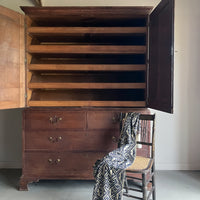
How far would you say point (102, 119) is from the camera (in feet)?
7.53

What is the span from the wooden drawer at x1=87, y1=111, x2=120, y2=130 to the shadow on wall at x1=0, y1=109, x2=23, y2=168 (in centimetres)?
119

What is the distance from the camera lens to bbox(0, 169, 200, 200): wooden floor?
221cm

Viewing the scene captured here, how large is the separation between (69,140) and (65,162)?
25cm

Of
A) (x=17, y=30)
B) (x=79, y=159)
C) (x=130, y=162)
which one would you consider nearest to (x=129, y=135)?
(x=130, y=162)

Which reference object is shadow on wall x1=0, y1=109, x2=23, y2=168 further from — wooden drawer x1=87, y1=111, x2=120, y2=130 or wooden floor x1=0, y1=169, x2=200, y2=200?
wooden drawer x1=87, y1=111, x2=120, y2=130

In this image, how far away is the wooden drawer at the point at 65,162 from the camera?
229 centimetres

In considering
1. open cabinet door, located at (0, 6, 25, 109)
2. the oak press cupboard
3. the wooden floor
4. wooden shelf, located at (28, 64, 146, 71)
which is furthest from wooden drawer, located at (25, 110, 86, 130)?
the wooden floor

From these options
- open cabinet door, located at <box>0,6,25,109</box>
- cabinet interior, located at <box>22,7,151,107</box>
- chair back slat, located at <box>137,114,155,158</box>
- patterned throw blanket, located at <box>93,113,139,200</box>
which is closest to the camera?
patterned throw blanket, located at <box>93,113,139,200</box>

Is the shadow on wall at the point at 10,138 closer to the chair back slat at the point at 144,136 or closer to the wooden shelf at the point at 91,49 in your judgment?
the wooden shelf at the point at 91,49

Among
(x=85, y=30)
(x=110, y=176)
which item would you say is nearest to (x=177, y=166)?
(x=110, y=176)

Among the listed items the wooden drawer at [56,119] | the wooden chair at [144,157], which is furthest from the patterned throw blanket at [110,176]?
the wooden drawer at [56,119]

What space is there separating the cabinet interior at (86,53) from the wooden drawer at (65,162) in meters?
0.58

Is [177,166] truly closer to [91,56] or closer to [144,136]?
[144,136]

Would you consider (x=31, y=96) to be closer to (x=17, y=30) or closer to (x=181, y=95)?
(x=17, y=30)
